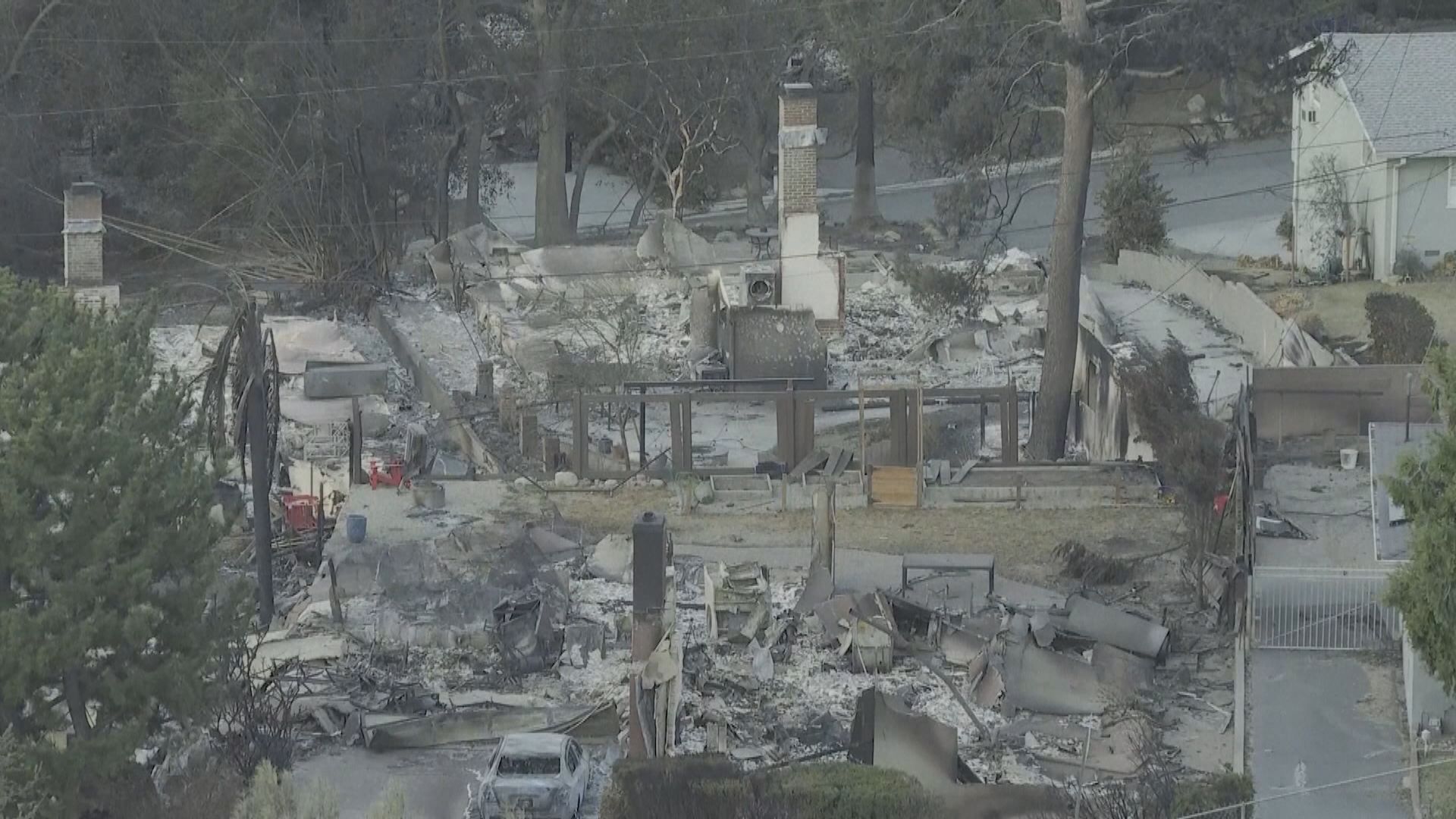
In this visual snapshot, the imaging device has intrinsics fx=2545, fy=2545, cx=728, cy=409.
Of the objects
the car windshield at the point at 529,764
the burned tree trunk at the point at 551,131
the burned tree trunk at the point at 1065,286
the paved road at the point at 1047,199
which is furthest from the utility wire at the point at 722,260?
the car windshield at the point at 529,764

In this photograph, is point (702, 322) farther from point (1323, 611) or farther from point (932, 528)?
point (1323, 611)

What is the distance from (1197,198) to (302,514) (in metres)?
24.4

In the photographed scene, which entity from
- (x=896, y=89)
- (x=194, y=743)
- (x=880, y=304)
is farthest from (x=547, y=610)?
(x=880, y=304)

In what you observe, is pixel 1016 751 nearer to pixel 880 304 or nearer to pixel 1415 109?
pixel 880 304

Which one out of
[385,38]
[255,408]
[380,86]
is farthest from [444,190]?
[255,408]

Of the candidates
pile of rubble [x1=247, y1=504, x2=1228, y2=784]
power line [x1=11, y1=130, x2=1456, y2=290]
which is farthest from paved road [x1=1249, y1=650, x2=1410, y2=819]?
power line [x1=11, y1=130, x2=1456, y2=290]

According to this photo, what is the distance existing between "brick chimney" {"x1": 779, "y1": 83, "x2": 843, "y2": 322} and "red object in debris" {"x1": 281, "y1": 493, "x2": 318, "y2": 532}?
8745mm

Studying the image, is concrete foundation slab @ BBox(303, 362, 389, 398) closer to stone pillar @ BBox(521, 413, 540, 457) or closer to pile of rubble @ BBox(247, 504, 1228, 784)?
stone pillar @ BBox(521, 413, 540, 457)

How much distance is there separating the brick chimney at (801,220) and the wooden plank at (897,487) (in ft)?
24.2

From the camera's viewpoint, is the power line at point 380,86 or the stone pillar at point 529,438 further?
the power line at point 380,86

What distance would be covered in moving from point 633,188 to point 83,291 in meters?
→ 15.5

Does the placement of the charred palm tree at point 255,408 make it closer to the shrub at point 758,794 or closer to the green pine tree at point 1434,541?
the shrub at point 758,794

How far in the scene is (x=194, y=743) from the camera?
21.3 metres

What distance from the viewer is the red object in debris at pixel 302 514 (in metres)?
28.4
